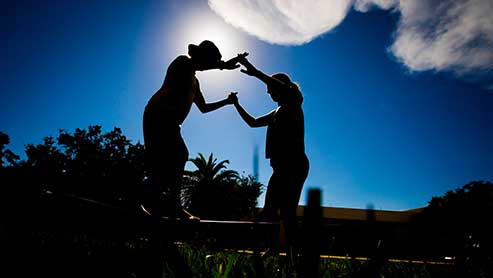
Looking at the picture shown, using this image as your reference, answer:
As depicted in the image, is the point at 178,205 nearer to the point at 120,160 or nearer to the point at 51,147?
the point at 120,160

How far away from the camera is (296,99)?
13.2 feet

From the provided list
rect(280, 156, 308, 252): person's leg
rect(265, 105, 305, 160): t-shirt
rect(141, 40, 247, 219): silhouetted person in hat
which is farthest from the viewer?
rect(265, 105, 305, 160): t-shirt

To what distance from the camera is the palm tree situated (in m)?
38.5

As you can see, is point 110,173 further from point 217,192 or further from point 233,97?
point 233,97

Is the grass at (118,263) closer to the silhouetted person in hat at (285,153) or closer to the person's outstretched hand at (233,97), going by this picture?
the silhouetted person in hat at (285,153)

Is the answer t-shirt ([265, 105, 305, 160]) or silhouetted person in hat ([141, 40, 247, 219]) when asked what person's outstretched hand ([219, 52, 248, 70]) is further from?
t-shirt ([265, 105, 305, 160])

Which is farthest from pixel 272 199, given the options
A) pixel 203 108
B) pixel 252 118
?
pixel 252 118

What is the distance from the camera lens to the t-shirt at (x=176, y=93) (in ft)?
→ 10.2

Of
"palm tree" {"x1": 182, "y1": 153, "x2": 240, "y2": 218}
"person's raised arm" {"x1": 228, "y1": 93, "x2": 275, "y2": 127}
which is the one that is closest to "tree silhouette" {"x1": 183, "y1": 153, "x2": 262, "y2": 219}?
"palm tree" {"x1": 182, "y1": 153, "x2": 240, "y2": 218}

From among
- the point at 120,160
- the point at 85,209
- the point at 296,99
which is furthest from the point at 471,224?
the point at 120,160

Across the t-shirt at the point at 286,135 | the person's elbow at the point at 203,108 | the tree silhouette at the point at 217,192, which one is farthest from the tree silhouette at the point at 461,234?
the tree silhouette at the point at 217,192

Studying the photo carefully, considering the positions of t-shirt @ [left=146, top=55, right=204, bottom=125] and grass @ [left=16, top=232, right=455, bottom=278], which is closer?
grass @ [left=16, top=232, right=455, bottom=278]

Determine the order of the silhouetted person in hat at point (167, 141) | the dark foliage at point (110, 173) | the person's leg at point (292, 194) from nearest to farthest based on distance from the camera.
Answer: the silhouetted person in hat at point (167, 141) < the person's leg at point (292, 194) < the dark foliage at point (110, 173)

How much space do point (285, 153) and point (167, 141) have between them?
1.47 m
